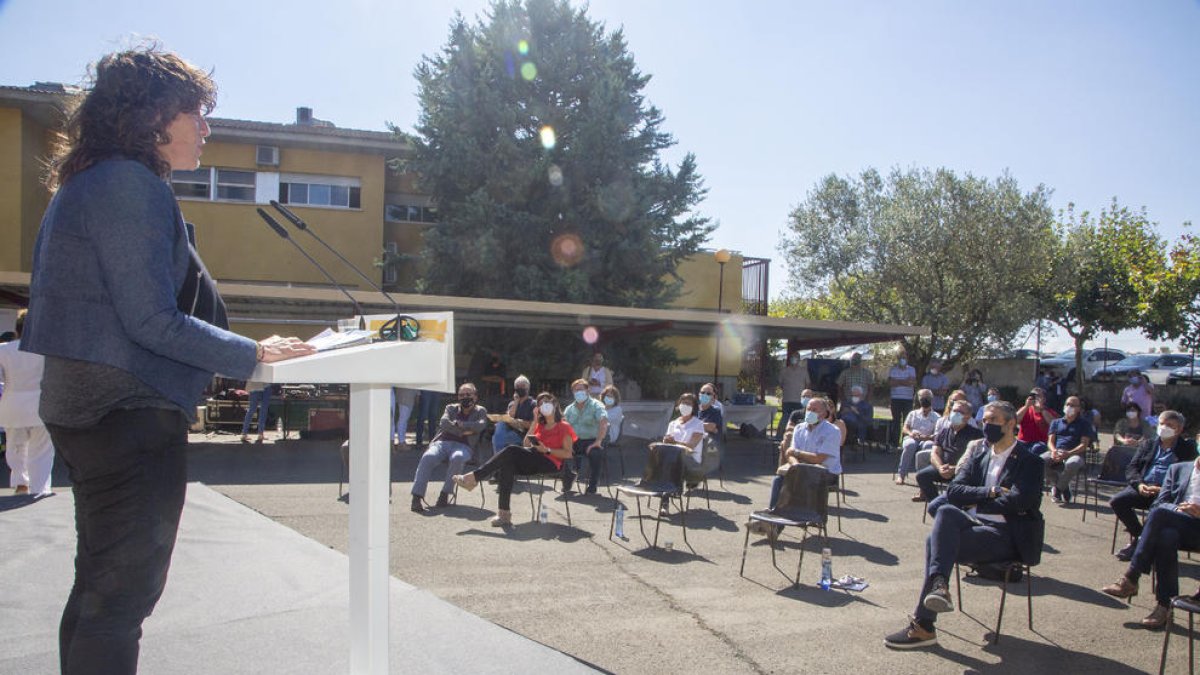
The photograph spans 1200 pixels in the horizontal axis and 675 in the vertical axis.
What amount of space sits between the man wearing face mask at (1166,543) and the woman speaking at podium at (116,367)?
5.78m

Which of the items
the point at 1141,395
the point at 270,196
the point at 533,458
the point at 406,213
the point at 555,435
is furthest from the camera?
the point at 406,213

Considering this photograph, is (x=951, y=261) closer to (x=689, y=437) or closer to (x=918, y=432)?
(x=918, y=432)

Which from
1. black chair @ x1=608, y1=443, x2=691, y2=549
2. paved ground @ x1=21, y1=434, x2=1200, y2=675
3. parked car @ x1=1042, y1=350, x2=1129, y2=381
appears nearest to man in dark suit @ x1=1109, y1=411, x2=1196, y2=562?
paved ground @ x1=21, y1=434, x2=1200, y2=675

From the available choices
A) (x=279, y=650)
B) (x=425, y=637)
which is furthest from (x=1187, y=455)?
(x=279, y=650)

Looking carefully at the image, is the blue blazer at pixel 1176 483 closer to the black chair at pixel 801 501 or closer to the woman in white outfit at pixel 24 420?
the black chair at pixel 801 501

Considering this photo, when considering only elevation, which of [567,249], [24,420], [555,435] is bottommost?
[555,435]

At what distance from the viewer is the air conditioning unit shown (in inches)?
822

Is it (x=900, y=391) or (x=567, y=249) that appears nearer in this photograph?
(x=900, y=391)

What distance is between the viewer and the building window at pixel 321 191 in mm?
21469

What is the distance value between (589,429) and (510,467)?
2.24 meters

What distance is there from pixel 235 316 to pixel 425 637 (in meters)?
13.6

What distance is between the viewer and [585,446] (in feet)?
33.8

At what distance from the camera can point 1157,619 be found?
207 inches

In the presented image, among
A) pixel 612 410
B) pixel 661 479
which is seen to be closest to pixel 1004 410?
pixel 661 479
